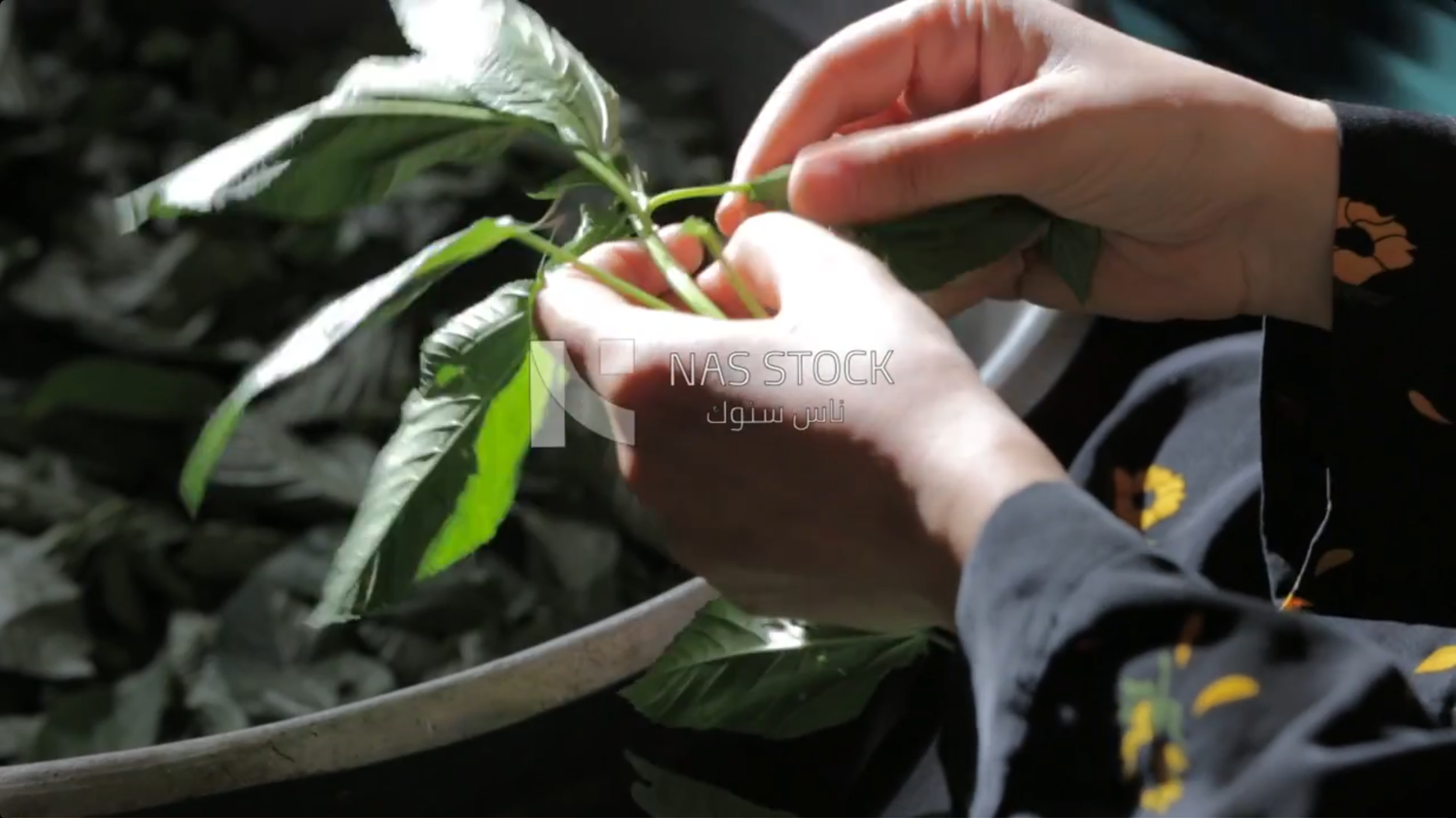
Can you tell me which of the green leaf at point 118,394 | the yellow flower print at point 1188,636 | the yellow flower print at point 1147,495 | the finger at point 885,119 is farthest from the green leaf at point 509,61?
the green leaf at point 118,394

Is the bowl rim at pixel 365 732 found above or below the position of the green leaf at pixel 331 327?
below

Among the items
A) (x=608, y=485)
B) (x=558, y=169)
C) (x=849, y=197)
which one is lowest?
(x=608, y=485)

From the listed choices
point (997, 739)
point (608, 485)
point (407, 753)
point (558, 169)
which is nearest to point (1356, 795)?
point (997, 739)

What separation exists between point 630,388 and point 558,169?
534 millimetres

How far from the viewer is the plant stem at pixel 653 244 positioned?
0.40 metres

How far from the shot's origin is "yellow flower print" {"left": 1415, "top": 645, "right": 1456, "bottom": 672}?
0.43 m

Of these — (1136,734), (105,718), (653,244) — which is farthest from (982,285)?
(105,718)

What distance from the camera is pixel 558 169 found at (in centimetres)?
87

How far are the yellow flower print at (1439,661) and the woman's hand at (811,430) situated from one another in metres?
0.18

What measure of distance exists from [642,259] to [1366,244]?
0.25 metres

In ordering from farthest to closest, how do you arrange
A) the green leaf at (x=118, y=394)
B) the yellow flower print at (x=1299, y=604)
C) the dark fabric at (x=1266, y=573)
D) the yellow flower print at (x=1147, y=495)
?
the green leaf at (x=118, y=394), the yellow flower print at (x=1147, y=495), the yellow flower print at (x=1299, y=604), the dark fabric at (x=1266, y=573)

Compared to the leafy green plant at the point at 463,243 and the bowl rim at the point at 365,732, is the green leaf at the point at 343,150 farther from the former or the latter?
the bowl rim at the point at 365,732

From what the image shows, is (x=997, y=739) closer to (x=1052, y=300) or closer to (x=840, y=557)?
(x=840, y=557)

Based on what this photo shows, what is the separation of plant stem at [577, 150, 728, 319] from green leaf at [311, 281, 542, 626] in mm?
44
